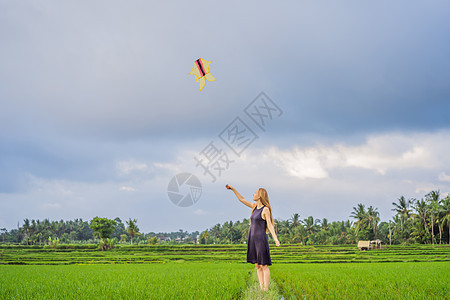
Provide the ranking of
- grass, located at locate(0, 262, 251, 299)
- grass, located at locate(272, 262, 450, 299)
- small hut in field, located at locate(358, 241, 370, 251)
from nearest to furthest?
grass, located at locate(0, 262, 251, 299), grass, located at locate(272, 262, 450, 299), small hut in field, located at locate(358, 241, 370, 251)

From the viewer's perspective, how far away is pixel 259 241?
5609 mm

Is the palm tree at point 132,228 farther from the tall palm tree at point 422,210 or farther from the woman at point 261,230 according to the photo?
the woman at point 261,230

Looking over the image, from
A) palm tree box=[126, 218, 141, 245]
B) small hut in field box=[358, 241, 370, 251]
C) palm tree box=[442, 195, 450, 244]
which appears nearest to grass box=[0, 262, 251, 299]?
small hut in field box=[358, 241, 370, 251]

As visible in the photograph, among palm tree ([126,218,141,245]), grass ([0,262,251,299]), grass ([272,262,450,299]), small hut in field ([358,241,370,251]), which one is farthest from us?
palm tree ([126,218,141,245])

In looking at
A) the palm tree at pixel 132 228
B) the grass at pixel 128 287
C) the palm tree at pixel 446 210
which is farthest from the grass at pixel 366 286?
the palm tree at pixel 132 228

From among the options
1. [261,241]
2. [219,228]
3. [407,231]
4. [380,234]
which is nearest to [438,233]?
[407,231]

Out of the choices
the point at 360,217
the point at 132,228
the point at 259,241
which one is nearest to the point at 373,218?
the point at 360,217

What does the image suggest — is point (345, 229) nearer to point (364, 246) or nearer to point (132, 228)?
point (364, 246)

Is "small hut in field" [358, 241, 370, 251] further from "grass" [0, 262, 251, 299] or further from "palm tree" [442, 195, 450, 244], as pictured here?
"grass" [0, 262, 251, 299]

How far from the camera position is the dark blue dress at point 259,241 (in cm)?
555

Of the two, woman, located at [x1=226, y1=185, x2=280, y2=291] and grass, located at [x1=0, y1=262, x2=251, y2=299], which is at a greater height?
woman, located at [x1=226, y1=185, x2=280, y2=291]

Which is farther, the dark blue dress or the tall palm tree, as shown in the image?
the tall palm tree

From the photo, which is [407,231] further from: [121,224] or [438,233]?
[121,224]

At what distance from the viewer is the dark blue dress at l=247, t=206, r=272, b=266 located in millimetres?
5555
